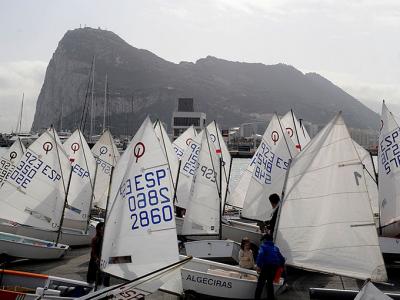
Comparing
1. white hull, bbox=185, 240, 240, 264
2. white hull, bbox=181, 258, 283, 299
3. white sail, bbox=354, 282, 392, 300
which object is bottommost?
white hull, bbox=181, 258, 283, 299

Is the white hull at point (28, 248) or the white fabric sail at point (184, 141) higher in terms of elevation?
the white fabric sail at point (184, 141)

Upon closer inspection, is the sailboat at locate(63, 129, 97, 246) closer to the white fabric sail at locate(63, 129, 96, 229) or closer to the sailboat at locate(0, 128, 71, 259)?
the white fabric sail at locate(63, 129, 96, 229)

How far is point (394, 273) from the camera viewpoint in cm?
1344

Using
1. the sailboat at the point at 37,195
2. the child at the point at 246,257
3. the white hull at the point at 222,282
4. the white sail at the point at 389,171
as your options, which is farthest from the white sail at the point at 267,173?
the sailboat at the point at 37,195

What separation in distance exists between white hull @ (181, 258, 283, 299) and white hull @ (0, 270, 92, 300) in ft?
7.94

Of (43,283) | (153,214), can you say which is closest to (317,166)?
(153,214)

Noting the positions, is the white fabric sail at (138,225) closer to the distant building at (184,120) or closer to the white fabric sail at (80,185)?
the white fabric sail at (80,185)

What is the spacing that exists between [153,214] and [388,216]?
6.84 metres

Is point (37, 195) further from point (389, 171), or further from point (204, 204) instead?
point (389, 171)

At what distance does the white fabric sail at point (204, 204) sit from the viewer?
1478cm

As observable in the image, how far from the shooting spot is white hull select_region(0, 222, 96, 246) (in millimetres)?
16062

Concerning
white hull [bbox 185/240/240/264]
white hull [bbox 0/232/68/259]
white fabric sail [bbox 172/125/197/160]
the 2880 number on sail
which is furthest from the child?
white fabric sail [bbox 172/125/197/160]

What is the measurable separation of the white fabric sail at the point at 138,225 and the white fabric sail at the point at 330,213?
A: 2.60 m

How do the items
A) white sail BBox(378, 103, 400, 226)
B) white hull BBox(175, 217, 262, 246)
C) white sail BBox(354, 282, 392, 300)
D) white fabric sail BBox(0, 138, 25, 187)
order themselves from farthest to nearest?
white fabric sail BBox(0, 138, 25, 187)
white hull BBox(175, 217, 262, 246)
white sail BBox(378, 103, 400, 226)
white sail BBox(354, 282, 392, 300)
